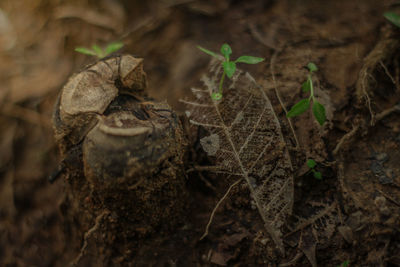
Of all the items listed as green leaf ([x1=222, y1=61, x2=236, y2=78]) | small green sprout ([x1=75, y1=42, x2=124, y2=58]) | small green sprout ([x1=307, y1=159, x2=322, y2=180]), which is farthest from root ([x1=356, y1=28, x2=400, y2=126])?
small green sprout ([x1=75, y1=42, x2=124, y2=58])

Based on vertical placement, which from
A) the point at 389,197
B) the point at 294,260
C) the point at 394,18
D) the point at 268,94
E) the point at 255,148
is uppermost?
the point at 394,18

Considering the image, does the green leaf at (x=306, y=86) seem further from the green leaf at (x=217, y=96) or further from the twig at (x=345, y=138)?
the green leaf at (x=217, y=96)

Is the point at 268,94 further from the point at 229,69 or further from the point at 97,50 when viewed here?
the point at 97,50

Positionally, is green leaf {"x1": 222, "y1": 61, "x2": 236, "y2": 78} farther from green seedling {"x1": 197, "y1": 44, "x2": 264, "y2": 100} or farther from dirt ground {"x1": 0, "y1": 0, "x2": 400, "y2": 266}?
dirt ground {"x1": 0, "y1": 0, "x2": 400, "y2": 266}

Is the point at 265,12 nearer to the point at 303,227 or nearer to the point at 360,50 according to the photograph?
the point at 360,50

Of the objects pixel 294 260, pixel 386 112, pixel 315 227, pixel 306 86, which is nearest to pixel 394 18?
pixel 386 112

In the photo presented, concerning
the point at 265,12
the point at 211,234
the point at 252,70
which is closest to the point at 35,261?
the point at 211,234
